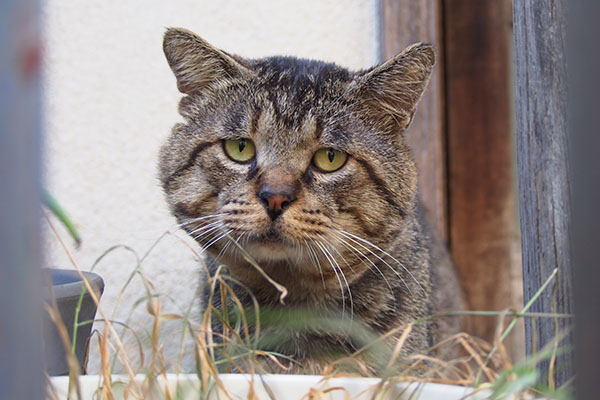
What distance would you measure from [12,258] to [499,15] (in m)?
3.25

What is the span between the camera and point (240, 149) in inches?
62.4

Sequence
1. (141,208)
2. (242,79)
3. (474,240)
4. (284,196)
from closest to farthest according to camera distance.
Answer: (284,196)
(242,79)
(141,208)
(474,240)

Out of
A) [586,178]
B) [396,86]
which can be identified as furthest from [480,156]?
[586,178]

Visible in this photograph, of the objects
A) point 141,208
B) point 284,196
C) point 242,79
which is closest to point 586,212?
point 284,196

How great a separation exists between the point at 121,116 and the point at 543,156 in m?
1.47

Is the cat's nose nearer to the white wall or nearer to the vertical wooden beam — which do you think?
the white wall

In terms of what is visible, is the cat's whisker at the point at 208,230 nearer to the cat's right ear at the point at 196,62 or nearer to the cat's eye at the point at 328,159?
the cat's eye at the point at 328,159

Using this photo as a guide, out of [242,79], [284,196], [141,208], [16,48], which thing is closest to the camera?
[16,48]

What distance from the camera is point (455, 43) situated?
325cm

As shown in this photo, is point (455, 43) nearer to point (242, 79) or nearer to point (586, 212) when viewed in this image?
point (242, 79)

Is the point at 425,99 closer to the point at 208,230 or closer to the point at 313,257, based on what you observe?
the point at 313,257

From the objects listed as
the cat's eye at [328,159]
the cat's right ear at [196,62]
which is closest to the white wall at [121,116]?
the cat's right ear at [196,62]

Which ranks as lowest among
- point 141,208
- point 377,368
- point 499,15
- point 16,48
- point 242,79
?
point 377,368

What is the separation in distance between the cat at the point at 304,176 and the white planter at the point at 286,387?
385 mm
